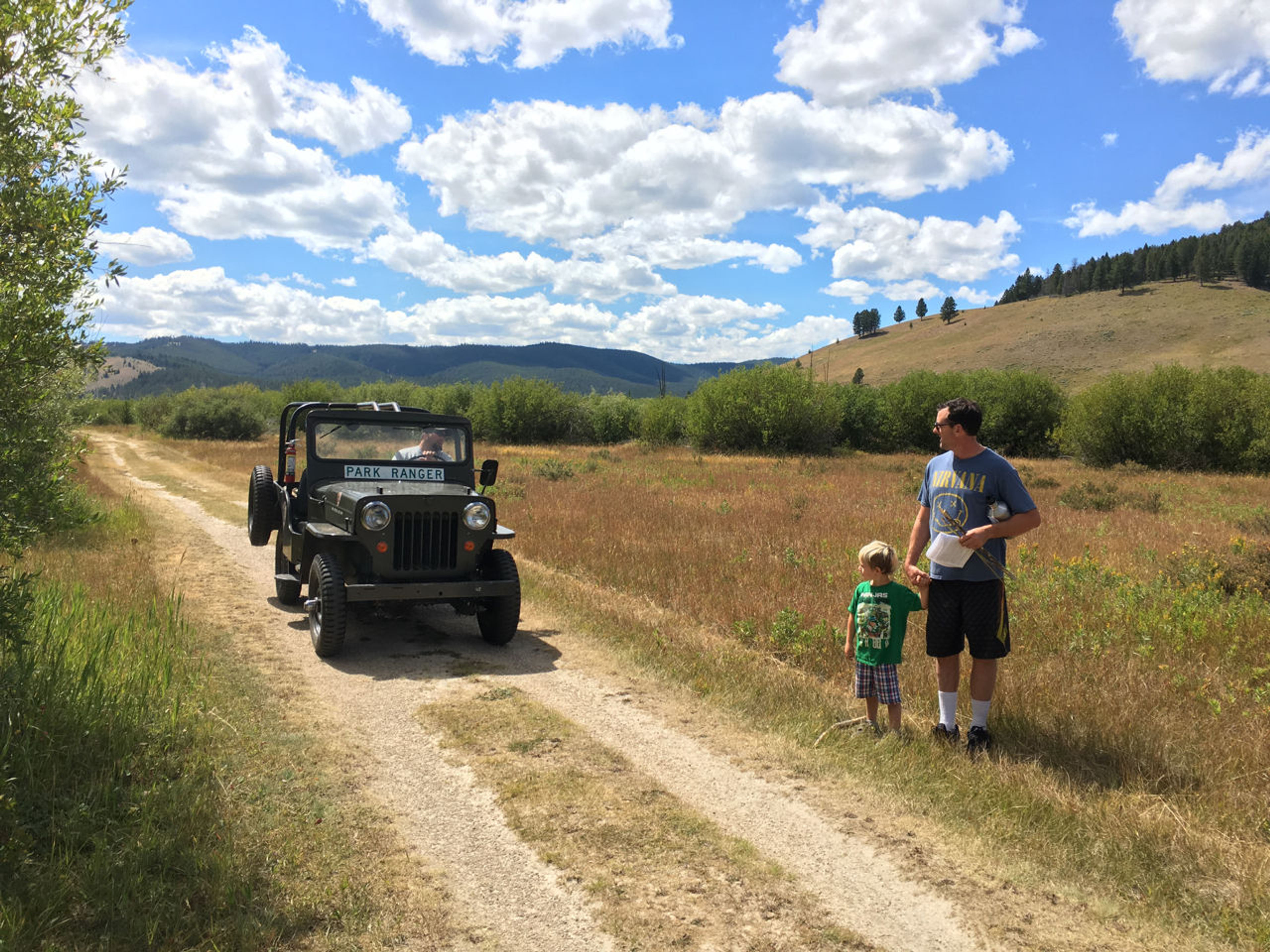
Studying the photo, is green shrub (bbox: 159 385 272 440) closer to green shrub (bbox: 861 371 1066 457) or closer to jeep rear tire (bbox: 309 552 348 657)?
green shrub (bbox: 861 371 1066 457)

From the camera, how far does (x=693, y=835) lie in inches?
154

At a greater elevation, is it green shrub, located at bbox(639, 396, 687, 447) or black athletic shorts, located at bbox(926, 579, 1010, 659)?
green shrub, located at bbox(639, 396, 687, 447)

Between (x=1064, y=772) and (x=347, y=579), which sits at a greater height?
(x=347, y=579)

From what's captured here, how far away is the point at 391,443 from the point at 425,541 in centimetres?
182

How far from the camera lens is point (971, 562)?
481cm

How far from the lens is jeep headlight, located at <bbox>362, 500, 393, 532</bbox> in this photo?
Answer: 681 cm

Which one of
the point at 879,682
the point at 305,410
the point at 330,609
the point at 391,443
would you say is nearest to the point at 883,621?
the point at 879,682

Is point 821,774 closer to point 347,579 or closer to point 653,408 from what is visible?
point 347,579

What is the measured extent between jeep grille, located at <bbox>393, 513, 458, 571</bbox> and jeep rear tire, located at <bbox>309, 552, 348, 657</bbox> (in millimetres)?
528

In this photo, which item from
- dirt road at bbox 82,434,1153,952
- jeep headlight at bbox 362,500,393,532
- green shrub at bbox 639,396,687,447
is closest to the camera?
dirt road at bbox 82,434,1153,952

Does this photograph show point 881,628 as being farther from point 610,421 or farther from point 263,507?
point 610,421

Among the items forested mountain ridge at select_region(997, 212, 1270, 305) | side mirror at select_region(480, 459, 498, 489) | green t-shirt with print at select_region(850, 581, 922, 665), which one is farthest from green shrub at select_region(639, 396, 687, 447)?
forested mountain ridge at select_region(997, 212, 1270, 305)

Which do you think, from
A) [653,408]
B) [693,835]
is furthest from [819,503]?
[653,408]

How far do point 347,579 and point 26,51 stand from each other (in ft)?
15.8
